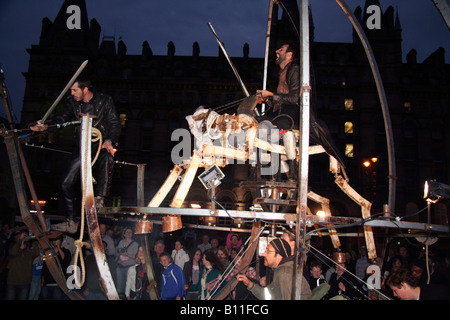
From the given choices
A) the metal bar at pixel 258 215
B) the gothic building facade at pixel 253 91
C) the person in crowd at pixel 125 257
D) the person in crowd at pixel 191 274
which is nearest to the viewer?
the metal bar at pixel 258 215

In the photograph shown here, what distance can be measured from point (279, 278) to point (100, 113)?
156 inches

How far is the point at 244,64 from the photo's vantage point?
168 ft

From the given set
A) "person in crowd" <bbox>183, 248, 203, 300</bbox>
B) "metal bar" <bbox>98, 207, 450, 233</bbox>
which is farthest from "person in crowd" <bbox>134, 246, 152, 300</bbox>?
"metal bar" <bbox>98, 207, 450, 233</bbox>

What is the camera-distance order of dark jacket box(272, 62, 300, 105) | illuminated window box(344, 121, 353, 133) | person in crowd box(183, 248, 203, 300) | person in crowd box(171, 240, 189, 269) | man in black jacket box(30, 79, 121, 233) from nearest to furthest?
man in black jacket box(30, 79, 121, 233), dark jacket box(272, 62, 300, 105), person in crowd box(183, 248, 203, 300), person in crowd box(171, 240, 189, 269), illuminated window box(344, 121, 353, 133)

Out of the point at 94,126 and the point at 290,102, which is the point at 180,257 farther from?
the point at 290,102

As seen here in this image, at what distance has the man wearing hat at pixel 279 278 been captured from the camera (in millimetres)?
4746

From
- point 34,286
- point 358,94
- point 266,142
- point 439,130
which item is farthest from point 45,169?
point 439,130

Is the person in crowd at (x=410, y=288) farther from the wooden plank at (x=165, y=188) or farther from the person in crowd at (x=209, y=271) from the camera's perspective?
the person in crowd at (x=209, y=271)

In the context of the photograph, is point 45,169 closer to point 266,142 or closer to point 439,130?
point 266,142

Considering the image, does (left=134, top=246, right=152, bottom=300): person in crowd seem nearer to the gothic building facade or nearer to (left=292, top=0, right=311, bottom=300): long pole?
(left=292, top=0, right=311, bottom=300): long pole

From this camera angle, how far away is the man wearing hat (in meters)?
4.75

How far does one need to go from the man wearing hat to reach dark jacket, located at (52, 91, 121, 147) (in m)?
3.17

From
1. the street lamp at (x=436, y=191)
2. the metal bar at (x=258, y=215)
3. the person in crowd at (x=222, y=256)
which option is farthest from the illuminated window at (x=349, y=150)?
the metal bar at (x=258, y=215)

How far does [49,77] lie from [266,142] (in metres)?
48.1
